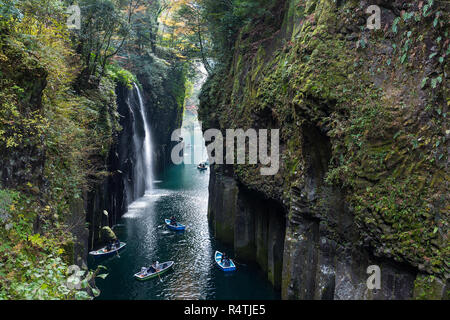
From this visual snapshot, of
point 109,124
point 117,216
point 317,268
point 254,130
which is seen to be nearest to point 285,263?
point 317,268

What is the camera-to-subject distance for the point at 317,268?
11.6 m

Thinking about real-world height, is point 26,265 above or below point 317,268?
above

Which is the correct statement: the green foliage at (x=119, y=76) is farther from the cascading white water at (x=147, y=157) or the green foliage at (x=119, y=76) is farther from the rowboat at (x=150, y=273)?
the rowboat at (x=150, y=273)

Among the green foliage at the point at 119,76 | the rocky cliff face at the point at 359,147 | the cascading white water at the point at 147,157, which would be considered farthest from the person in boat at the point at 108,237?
the cascading white water at the point at 147,157

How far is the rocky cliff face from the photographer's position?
25.2ft

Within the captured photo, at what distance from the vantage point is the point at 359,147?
9328mm

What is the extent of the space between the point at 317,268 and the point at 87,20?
61.5ft

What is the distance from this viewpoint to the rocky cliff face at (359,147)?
768cm

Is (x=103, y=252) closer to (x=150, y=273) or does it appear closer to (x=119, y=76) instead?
(x=150, y=273)

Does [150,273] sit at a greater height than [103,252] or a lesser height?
lesser

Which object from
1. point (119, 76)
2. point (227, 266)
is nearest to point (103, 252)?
point (227, 266)
